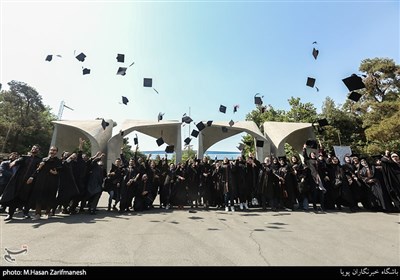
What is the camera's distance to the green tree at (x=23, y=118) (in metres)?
29.7

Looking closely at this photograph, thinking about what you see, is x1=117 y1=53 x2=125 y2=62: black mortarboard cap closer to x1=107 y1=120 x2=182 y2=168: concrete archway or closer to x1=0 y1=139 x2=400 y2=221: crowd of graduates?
x1=0 y1=139 x2=400 y2=221: crowd of graduates

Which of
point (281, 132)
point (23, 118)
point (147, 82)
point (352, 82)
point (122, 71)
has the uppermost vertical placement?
point (23, 118)

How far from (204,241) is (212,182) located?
167 inches

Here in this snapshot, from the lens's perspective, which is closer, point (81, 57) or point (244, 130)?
point (81, 57)

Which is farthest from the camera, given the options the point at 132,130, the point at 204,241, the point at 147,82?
the point at 132,130

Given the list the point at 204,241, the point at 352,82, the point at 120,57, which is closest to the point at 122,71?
the point at 120,57

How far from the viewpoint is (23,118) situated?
31.3 metres

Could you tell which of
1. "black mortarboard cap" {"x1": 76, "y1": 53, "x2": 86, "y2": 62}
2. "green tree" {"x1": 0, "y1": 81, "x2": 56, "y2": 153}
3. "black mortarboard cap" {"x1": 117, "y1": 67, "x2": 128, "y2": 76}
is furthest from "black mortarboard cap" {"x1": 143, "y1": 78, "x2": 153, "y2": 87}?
"green tree" {"x1": 0, "y1": 81, "x2": 56, "y2": 153}

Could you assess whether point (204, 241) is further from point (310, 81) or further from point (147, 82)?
point (310, 81)

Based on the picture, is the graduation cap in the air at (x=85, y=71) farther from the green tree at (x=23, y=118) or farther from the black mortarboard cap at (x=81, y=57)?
the green tree at (x=23, y=118)

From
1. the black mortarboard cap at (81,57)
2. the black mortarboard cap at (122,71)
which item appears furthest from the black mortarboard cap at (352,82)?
the black mortarboard cap at (81,57)
